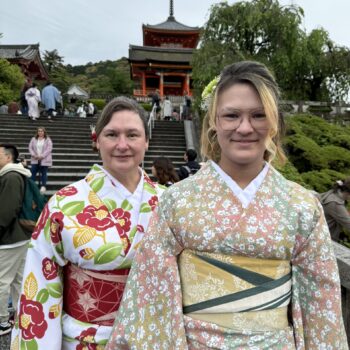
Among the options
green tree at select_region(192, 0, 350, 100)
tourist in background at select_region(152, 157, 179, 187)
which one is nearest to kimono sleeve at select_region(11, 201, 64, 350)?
tourist in background at select_region(152, 157, 179, 187)

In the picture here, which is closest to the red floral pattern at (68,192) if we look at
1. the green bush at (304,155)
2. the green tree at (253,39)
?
the green bush at (304,155)

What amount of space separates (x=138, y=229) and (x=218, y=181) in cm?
42

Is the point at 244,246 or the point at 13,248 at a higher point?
the point at 244,246

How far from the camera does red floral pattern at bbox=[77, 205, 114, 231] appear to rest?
4.77 feet

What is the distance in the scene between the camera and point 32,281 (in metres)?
1.47

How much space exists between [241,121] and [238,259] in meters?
0.45

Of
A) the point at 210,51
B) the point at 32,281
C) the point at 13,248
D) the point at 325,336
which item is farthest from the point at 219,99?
the point at 210,51

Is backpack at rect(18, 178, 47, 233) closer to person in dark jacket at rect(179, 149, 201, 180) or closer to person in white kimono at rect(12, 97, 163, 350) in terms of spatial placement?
person in white kimono at rect(12, 97, 163, 350)

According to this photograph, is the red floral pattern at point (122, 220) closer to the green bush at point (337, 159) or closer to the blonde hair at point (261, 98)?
the blonde hair at point (261, 98)

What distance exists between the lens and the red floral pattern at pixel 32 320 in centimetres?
145

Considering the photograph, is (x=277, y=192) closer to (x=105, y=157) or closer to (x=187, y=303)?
(x=187, y=303)

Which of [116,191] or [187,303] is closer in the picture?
[187,303]

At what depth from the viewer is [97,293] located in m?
1.45

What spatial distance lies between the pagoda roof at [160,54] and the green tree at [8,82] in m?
11.9
